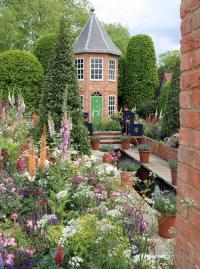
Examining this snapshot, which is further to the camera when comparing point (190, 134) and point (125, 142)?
point (125, 142)

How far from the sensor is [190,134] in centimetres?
229

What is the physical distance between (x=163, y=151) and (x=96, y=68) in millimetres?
12588

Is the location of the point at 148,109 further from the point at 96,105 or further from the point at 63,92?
the point at 63,92

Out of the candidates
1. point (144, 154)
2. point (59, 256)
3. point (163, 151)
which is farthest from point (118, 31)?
point (59, 256)

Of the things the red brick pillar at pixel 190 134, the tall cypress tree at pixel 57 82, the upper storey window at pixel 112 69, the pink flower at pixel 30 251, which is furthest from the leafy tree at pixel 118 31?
the red brick pillar at pixel 190 134

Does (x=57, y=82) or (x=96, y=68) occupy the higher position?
(x=96, y=68)

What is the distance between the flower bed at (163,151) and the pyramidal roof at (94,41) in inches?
419

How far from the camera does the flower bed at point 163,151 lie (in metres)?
12.4

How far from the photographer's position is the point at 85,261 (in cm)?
339

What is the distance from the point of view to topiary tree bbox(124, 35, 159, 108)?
27562mm

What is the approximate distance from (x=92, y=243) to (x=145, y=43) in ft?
83.8

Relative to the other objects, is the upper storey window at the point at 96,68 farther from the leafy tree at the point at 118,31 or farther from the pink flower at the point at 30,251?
the pink flower at the point at 30,251

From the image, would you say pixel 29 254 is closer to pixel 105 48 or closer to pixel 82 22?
pixel 105 48

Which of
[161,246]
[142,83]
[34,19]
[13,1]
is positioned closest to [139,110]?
[142,83]
